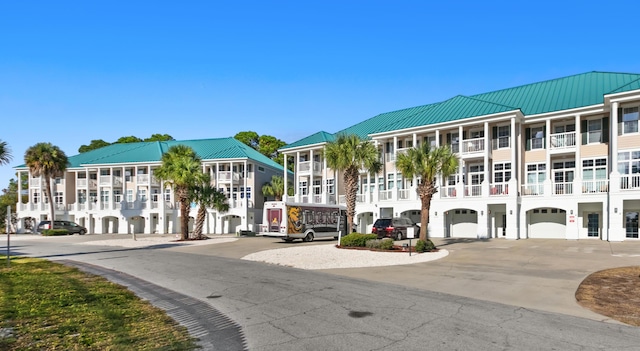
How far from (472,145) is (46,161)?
47047 mm

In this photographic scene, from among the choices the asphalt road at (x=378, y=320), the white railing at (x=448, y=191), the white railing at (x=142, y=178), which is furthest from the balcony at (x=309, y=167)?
the asphalt road at (x=378, y=320)

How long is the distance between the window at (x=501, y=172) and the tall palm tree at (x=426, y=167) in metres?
11.7

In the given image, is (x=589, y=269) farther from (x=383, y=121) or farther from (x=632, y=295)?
(x=383, y=121)

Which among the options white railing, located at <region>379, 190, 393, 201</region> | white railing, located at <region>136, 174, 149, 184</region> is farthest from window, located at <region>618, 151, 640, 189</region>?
white railing, located at <region>136, 174, 149, 184</region>

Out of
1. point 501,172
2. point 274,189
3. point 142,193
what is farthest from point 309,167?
point 142,193

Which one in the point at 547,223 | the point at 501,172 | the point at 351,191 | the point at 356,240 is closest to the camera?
the point at 356,240

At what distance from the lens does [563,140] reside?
32.3 m

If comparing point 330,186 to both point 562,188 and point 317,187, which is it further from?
point 562,188

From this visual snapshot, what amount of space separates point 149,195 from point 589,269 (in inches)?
1968

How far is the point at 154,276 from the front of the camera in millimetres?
14352

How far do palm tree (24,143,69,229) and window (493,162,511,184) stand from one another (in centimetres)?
4785

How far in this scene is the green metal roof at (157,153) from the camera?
5269cm

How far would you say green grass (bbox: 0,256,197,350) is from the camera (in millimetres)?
6387

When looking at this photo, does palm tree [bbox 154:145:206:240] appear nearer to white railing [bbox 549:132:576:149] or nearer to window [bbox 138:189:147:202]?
window [bbox 138:189:147:202]
